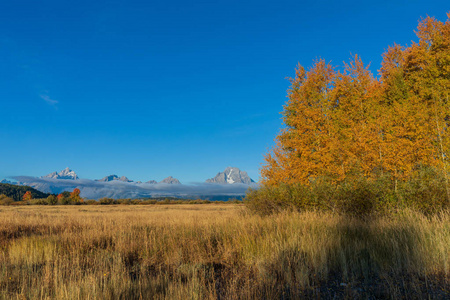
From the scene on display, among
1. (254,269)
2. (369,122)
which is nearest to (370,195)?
(369,122)

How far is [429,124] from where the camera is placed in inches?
583

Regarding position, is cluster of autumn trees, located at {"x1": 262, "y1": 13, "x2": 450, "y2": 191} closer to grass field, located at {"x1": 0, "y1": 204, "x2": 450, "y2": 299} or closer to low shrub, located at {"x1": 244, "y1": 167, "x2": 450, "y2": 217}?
low shrub, located at {"x1": 244, "y1": 167, "x2": 450, "y2": 217}

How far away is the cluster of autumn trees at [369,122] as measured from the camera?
14039 mm

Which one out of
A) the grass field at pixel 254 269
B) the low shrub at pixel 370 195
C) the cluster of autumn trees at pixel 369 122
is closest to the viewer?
the grass field at pixel 254 269

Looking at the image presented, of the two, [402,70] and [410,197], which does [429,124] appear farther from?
[402,70]

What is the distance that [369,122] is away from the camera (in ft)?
50.1

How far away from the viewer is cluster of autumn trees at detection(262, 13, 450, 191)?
14039 millimetres

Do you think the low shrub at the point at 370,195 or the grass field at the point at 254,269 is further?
the low shrub at the point at 370,195

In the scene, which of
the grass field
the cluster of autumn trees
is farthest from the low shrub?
the grass field

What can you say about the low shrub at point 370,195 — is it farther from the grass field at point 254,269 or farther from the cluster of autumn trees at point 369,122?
the grass field at point 254,269

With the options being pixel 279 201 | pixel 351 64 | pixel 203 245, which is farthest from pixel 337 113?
pixel 203 245

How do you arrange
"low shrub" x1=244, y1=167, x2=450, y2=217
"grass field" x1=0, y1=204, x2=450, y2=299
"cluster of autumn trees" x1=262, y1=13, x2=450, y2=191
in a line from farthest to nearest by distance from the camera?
1. "cluster of autumn trees" x1=262, y1=13, x2=450, y2=191
2. "low shrub" x1=244, y1=167, x2=450, y2=217
3. "grass field" x1=0, y1=204, x2=450, y2=299

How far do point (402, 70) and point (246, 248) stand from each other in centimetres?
2368

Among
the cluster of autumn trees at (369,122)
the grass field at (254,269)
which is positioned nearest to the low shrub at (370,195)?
the cluster of autumn trees at (369,122)
